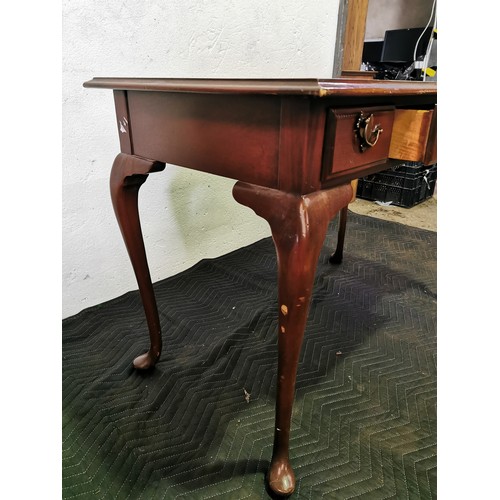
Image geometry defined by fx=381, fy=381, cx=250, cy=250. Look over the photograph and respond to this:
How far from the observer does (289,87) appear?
51 centimetres

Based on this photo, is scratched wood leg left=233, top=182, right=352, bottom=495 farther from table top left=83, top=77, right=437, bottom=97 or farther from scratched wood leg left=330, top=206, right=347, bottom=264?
scratched wood leg left=330, top=206, right=347, bottom=264

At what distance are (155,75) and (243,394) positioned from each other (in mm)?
1125

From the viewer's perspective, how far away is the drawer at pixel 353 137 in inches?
22.9

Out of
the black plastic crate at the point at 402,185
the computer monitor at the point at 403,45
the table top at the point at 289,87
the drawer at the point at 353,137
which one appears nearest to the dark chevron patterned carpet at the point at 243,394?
the drawer at the point at 353,137

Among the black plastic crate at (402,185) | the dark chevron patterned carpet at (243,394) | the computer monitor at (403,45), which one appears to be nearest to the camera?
the dark chevron patterned carpet at (243,394)

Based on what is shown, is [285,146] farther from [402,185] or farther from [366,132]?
[402,185]

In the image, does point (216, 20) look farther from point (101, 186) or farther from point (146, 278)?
point (146, 278)

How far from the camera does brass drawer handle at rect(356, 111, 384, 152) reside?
63cm

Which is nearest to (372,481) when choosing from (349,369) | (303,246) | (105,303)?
(349,369)

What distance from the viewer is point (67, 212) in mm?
1292

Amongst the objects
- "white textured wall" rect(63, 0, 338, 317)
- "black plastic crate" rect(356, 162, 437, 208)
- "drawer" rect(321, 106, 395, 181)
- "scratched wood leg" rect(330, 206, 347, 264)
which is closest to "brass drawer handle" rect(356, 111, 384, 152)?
"drawer" rect(321, 106, 395, 181)

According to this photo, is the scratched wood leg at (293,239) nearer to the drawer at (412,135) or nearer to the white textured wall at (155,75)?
the drawer at (412,135)

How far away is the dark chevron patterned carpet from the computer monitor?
8.01ft

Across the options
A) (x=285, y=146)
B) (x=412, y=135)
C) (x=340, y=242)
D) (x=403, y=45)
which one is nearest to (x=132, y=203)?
(x=285, y=146)
